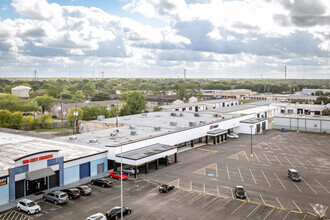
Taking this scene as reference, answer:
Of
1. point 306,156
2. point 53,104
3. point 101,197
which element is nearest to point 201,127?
point 306,156

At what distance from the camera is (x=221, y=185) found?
3644 cm

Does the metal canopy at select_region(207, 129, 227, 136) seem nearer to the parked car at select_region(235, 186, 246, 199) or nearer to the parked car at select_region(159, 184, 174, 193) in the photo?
the parked car at select_region(159, 184, 174, 193)

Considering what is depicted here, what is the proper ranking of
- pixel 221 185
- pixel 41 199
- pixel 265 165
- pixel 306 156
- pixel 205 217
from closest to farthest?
1. pixel 205 217
2. pixel 41 199
3. pixel 221 185
4. pixel 265 165
5. pixel 306 156

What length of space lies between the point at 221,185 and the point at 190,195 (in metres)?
5.48

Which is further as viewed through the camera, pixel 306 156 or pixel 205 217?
pixel 306 156

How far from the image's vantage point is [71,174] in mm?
38062

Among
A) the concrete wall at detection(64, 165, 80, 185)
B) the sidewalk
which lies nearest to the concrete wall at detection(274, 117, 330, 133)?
the sidewalk

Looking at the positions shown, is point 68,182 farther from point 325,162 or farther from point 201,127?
point 325,162

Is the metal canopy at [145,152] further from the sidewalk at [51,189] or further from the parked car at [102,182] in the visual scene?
the parked car at [102,182]

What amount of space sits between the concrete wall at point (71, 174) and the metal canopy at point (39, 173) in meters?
2.66

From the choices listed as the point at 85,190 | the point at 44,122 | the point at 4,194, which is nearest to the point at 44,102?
the point at 44,122

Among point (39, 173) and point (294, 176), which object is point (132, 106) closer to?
point (39, 173)

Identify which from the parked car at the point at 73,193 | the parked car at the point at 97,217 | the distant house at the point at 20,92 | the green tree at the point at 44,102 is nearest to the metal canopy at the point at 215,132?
the parked car at the point at 73,193

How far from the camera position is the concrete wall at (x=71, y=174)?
37.4 m
